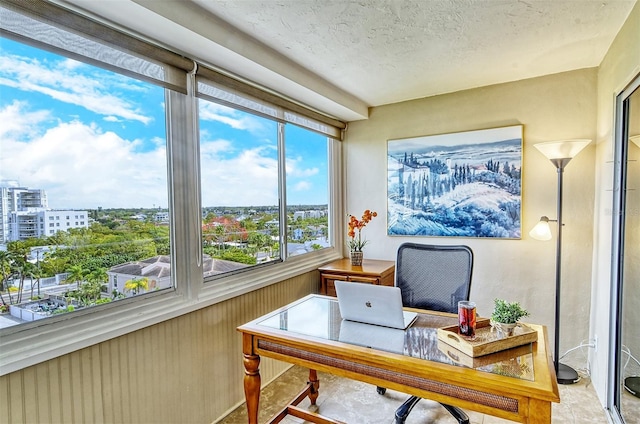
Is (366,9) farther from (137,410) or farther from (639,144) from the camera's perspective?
(137,410)

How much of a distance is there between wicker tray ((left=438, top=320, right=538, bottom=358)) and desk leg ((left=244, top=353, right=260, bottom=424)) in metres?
0.89

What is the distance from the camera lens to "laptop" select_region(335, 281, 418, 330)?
4.83 ft

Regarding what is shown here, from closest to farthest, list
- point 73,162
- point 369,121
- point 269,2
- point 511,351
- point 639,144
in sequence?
1. point 511,351
2. point 73,162
3. point 269,2
4. point 639,144
5. point 369,121

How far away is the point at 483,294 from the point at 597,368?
34.0 inches

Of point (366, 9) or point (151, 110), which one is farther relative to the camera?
point (151, 110)

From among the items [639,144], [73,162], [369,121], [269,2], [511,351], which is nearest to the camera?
[511,351]

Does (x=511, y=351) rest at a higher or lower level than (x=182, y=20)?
lower

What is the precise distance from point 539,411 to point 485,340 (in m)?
0.28

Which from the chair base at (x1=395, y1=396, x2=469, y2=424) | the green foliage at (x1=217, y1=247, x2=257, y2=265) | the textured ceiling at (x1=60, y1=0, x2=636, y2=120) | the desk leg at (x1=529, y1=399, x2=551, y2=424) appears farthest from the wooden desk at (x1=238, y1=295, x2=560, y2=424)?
the textured ceiling at (x1=60, y1=0, x2=636, y2=120)

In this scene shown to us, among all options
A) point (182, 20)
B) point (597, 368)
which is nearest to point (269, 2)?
point (182, 20)

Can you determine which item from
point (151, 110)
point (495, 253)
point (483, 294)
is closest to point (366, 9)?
point (151, 110)

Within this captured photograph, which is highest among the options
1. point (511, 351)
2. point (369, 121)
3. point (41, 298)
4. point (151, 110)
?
point (369, 121)

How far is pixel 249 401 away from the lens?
5.47 ft

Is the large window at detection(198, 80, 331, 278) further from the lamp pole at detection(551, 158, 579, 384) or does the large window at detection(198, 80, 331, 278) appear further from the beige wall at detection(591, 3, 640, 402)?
the beige wall at detection(591, 3, 640, 402)
